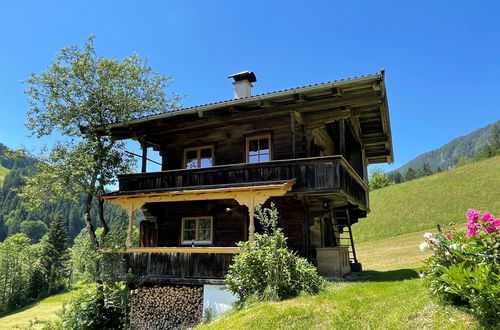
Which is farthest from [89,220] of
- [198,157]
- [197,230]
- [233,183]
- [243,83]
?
[243,83]

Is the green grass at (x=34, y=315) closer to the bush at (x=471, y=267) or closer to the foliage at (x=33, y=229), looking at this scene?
the bush at (x=471, y=267)

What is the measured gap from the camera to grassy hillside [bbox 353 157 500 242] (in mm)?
39719

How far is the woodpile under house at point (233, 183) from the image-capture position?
13695mm

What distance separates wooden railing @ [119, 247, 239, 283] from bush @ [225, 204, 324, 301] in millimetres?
1763

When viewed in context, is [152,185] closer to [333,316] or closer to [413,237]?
[333,316]

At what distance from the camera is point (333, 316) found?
8.47 m

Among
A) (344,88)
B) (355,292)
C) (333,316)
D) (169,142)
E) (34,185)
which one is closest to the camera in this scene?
(333,316)

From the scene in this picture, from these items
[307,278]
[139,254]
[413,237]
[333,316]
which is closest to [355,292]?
[307,278]

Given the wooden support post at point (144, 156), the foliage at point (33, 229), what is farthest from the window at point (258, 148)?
the foliage at point (33, 229)

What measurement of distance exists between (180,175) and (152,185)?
1529 millimetres

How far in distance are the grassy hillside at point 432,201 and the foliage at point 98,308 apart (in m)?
29.9

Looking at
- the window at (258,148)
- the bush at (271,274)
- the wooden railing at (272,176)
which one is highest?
the window at (258,148)

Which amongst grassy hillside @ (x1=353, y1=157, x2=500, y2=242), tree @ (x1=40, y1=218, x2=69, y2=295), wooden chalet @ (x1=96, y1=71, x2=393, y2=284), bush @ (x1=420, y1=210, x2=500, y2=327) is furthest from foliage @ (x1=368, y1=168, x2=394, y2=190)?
bush @ (x1=420, y1=210, x2=500, y2=327)

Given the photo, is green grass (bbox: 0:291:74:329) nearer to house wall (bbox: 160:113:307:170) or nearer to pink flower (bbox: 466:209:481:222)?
house wall (bbox: 160:113:307:170)
